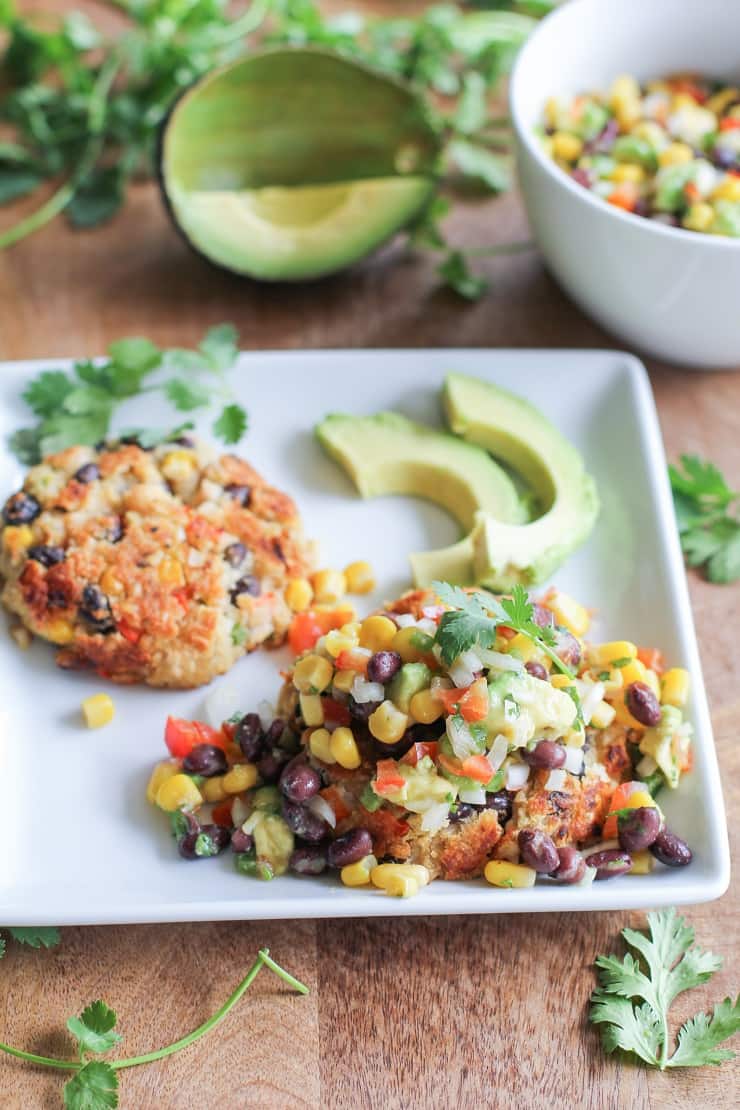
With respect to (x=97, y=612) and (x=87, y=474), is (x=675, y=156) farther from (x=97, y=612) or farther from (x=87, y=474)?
(x=97, y=612)

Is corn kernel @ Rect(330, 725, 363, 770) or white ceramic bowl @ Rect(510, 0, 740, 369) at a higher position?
white ceramic bowl @ Rect(510, 0, 740, 369)

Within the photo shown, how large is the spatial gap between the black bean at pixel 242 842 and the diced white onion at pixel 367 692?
474 mm

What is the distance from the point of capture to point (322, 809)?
3109 millimetres

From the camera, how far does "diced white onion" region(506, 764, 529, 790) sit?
305cm

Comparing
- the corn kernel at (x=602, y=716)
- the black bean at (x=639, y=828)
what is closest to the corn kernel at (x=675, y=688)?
the corn kernel at (x=602, y=716)

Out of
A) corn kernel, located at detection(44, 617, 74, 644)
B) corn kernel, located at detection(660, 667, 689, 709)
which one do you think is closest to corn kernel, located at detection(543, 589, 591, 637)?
corn kernel, located at detection(660, 667, 689, 709)

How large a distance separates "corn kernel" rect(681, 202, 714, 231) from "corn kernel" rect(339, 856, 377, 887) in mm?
2506

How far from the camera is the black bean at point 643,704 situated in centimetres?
323

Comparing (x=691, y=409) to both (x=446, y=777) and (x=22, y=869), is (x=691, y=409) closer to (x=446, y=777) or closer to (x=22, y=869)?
(x=446, y=777)

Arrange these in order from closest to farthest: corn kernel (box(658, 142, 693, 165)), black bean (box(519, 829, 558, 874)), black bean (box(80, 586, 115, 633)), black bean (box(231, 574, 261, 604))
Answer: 1. black bean (box(519, 829, 558, 874))
2. black bean (box(80, 586, 115, 633))
3. black bean (box(231, 574, 261, 604))
4. corn kernel (box(658, 142, 693, 165))

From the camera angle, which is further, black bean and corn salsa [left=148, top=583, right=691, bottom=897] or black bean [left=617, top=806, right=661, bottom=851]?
black bean [left=617, top=806, right=661, bottom=851]

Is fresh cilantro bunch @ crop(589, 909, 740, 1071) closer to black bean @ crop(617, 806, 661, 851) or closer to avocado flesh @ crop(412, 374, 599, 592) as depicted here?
black bean @ crop(617, 806, 661, 851)

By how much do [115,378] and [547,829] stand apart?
210 cm

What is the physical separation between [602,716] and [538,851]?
1.38 ft
